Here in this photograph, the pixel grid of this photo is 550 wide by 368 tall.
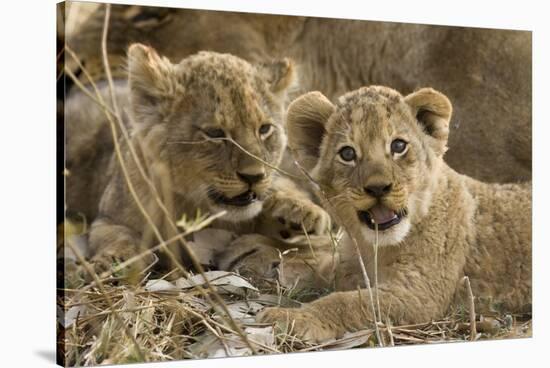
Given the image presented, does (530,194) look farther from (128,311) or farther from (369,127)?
(128,311)

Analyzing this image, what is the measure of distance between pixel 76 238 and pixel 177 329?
25.5 inches

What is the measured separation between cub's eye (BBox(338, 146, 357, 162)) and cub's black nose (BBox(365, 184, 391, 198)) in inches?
7.4

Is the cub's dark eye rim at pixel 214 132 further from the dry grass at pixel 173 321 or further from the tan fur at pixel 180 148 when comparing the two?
the dry grass at pixel 173 321

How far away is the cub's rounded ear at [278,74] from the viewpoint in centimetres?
484

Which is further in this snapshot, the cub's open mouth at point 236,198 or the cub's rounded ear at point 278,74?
the cub's rounded ear at point 278,74

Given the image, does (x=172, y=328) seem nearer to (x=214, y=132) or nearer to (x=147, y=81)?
(x=214, y=132)

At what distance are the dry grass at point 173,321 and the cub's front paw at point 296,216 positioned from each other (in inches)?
12.2

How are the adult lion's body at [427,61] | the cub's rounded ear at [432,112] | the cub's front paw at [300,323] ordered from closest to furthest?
the cub's front paw at [300,323]
the cub's rounded ear at [432,112]
the adult lion's body at [427,61]

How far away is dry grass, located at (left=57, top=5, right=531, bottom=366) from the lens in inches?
167

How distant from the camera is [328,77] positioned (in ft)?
17.7

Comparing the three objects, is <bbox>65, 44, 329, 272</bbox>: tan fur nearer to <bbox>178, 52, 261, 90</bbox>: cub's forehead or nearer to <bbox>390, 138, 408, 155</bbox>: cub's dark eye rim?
<bbox>178, 52, 261, 90</bbox>: cub's forehead

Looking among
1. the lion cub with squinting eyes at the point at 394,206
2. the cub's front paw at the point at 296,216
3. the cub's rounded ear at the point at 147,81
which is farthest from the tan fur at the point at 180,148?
the lion cub with squinting eyes at the point at 394,206

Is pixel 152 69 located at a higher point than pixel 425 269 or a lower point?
higher

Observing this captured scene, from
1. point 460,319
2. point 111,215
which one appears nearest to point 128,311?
point 111,215
